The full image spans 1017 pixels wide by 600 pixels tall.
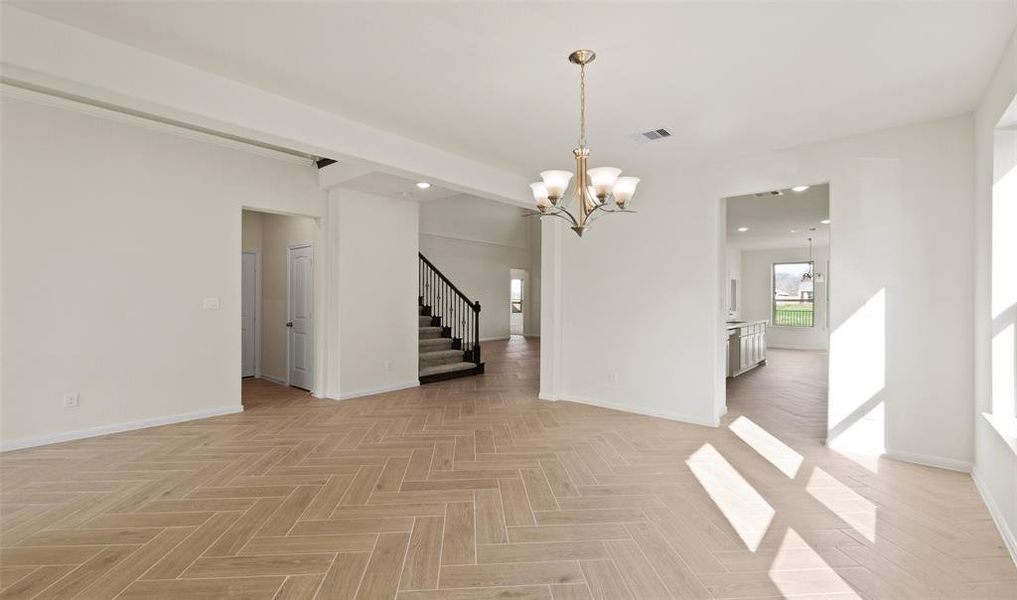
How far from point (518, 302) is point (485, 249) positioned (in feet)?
8.71

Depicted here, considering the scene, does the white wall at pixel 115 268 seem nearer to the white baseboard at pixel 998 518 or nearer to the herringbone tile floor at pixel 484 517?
the herringbone tile floor at pixel 484 517

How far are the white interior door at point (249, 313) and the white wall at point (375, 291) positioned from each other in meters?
2.07

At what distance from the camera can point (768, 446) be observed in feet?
12.6

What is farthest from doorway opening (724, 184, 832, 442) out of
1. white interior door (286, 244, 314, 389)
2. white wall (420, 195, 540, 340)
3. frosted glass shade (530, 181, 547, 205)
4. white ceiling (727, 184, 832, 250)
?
white wall (420, 195, 540, 340)

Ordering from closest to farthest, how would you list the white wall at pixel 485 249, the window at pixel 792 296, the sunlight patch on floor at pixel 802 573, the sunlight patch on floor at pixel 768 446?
the sunlight patch on floor at pixel 802 573
the sunlight patch on floor at pixel 768 446
the white wall at pixel 485 249
the window at pixel 792 296

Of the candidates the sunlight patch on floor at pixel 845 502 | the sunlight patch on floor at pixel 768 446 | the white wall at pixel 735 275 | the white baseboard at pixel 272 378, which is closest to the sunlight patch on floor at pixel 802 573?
the sunlight patch on floor at pixel 845 502

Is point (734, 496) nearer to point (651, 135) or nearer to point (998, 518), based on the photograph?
point (998, 518)

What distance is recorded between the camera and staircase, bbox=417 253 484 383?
6949 mm

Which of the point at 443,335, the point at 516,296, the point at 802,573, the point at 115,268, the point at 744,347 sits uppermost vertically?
the point at 115,268

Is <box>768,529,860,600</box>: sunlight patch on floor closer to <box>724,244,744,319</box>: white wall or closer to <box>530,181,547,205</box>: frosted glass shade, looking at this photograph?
<box>530,181,547,205</box>: frosted glass shade

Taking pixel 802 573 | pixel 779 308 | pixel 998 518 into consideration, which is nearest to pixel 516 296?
pixel 779 308

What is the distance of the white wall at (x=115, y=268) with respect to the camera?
364 centimetres

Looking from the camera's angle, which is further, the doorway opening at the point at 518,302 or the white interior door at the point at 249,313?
the doorway opening at the point at 518,302

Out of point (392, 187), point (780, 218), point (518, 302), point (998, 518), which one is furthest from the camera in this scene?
point (518, 302)
